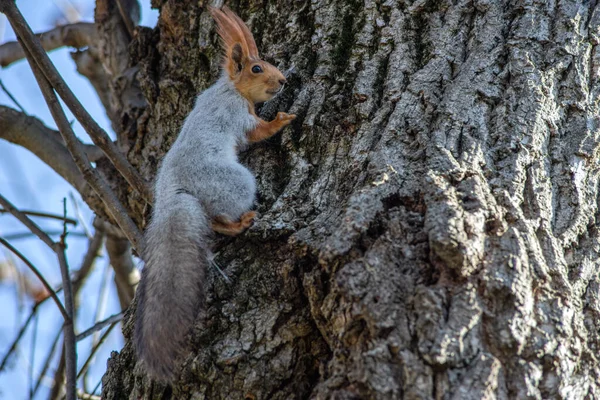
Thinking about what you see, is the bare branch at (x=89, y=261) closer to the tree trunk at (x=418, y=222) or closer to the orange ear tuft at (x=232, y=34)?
the orange ear tuft at (x=232, y=34)

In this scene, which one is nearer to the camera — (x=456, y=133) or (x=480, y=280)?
(x=480, y=280)

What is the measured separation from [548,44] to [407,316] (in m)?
1.41

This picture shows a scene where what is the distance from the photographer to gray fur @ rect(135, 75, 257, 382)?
1.91 metres

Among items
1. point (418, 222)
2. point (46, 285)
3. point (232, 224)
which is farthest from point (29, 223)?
point (418, 222)

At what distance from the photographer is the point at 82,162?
2877 millimetres

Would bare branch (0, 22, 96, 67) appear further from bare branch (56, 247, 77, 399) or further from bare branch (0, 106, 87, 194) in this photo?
bare branch (56, 247, 77, 399)

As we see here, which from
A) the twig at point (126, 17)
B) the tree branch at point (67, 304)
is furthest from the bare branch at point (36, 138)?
the twig at point (126, 17)

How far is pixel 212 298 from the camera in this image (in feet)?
6.48

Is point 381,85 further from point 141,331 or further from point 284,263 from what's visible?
point 141,331

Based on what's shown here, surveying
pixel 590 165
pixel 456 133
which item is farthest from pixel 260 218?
pixel 590 165

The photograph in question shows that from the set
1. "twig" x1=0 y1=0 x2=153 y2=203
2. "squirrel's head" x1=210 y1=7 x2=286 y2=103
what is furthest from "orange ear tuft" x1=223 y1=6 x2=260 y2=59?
"twig" x1=0 y1=0 x2=153 y2=203

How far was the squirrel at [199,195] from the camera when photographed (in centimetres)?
193

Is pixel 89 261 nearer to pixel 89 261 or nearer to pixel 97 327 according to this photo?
pixel 89 261

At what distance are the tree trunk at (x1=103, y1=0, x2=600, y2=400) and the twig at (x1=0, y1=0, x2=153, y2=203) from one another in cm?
57
